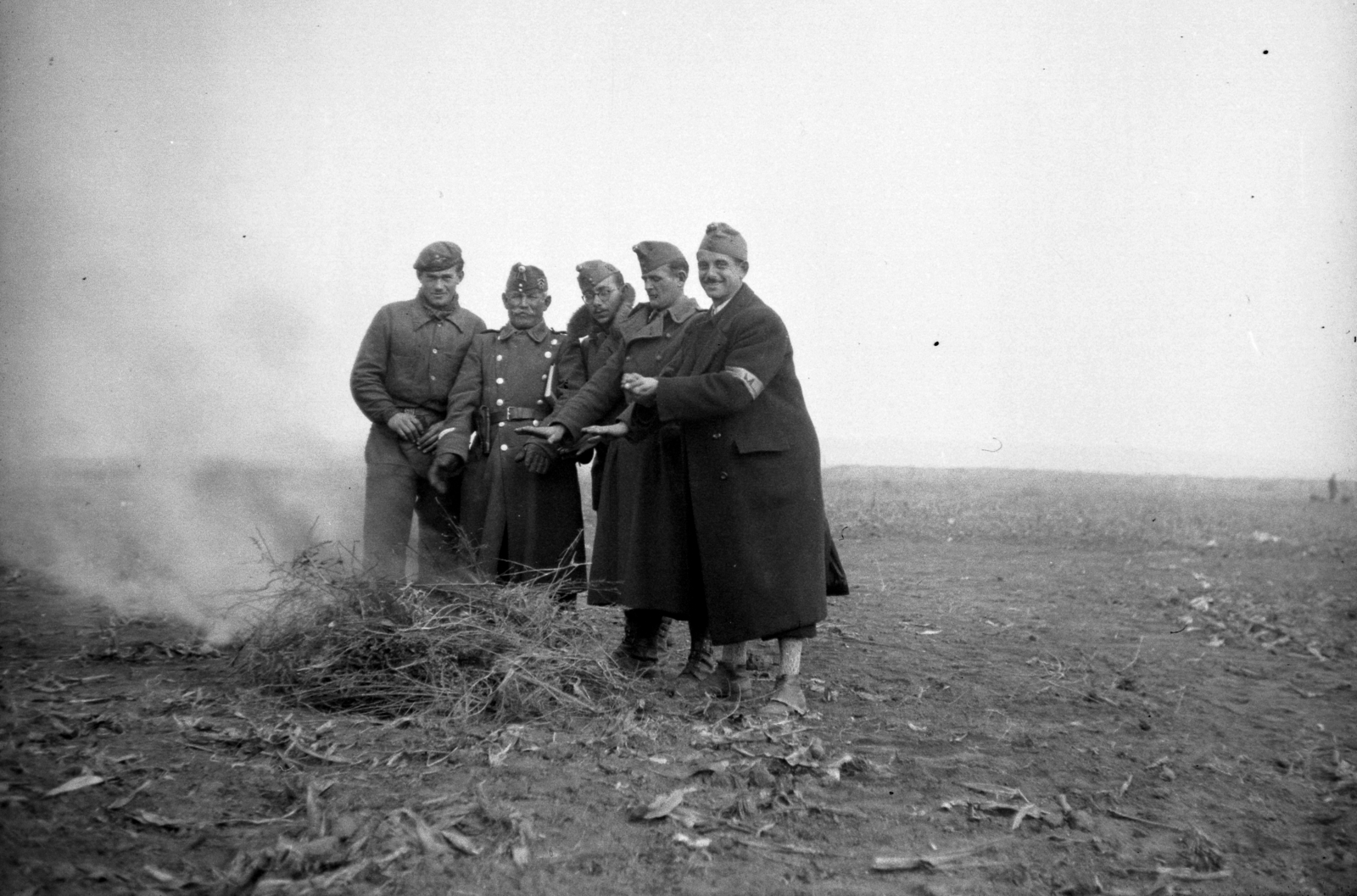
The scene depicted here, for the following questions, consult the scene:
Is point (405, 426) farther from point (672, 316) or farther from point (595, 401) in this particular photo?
point (672, 316)

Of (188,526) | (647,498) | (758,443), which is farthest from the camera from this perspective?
(188,526)

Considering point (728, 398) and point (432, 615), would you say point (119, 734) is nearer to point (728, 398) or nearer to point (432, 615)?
point (432, 615)

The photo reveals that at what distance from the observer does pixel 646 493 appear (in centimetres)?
573

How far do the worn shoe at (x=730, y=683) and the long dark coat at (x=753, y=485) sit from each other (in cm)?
35

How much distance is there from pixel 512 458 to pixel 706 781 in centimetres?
301

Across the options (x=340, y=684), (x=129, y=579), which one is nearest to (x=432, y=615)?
(x=340, y=684)

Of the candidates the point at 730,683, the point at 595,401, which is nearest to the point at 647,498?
the point at 595,401

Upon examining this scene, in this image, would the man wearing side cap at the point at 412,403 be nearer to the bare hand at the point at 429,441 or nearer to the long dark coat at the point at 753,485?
the bare hand at the point at 429,441

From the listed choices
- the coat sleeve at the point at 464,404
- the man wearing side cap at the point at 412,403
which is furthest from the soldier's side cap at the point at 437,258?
the coat sleeve at the point at 464,404

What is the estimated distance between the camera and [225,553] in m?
8.14

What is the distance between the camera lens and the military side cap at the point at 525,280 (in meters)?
6.91

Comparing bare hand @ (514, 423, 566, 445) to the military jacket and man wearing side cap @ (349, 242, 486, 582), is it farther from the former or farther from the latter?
the military jacket

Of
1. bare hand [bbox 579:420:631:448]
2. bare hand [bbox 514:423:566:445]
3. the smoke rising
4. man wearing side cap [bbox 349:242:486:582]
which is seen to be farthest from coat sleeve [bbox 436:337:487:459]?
the smoke rising

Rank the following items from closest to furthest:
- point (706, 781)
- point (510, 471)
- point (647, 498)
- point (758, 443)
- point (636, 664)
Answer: point (706, 781) < point (758, 443) < point (647, 498) < point (636, 664) < point (510, 471)
